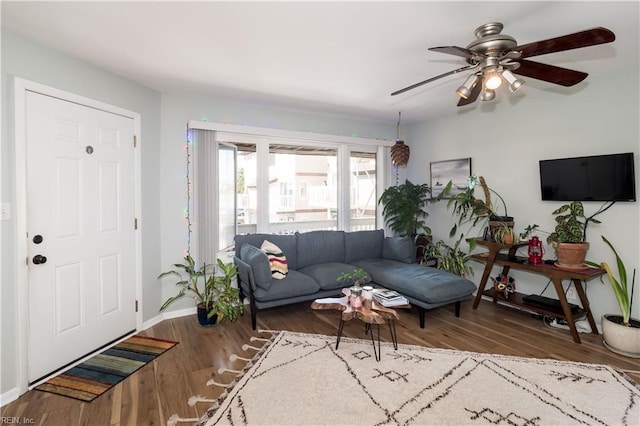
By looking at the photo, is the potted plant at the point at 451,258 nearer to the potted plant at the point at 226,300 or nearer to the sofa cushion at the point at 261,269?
the sofa cushion at the point at 261,269

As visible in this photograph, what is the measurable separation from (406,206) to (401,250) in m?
0.76

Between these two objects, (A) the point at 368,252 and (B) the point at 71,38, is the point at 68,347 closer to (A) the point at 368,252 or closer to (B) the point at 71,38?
(B) the point at 71,38

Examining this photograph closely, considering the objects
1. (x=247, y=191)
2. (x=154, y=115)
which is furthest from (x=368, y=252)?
(x=154, y=115)

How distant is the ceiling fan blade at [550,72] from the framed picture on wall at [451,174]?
7.96 ft

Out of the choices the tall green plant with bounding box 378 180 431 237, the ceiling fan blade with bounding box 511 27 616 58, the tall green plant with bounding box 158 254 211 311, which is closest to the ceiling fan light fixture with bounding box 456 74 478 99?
the ceiling fan blade with bounding box 511 27 616 58

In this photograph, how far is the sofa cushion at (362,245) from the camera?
4.48 meters

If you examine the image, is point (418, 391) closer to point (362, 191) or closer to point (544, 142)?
point (544, 142)

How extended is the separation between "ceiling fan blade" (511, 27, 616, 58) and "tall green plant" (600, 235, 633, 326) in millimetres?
2245

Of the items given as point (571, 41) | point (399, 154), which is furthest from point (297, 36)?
point (399, 154)

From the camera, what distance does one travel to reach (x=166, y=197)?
3.67 metres

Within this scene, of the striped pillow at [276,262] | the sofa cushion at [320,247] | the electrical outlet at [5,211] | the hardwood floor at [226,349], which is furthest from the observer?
the sofa cushion at [320,247]

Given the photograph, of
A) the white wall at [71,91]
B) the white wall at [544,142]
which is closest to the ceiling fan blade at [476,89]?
the white wall at [544,142]

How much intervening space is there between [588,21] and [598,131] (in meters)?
1.56

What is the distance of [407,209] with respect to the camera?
4.80 metres
